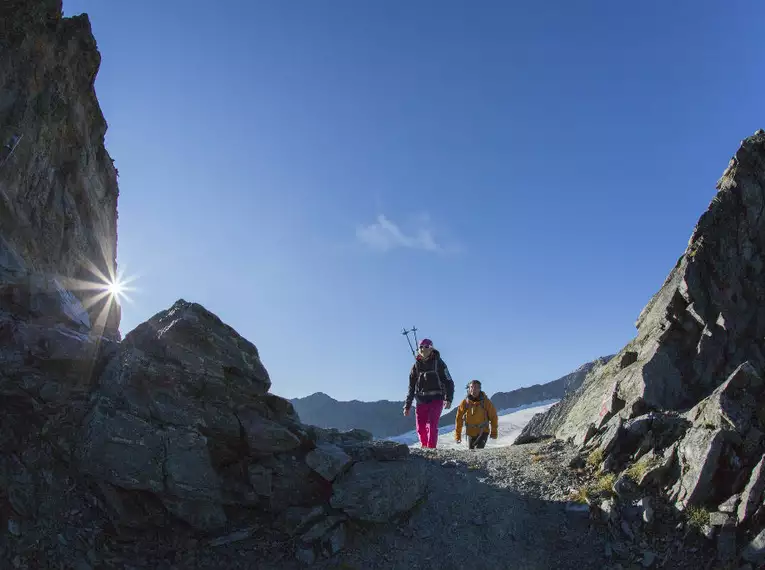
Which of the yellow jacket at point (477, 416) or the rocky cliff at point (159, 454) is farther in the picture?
the yellow jacket at point (477, 416)

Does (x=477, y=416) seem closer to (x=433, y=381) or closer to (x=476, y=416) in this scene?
(x=476, y=416)

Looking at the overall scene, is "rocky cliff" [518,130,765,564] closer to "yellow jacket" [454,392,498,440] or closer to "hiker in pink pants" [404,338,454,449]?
"yellow jacket" [454,392,498,440]

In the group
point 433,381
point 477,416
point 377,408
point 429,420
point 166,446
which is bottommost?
point 477,416

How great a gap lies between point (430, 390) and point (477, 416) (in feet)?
7.94

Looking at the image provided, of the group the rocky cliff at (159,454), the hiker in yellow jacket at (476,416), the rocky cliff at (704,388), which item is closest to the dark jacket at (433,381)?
the hiker in yellow jacket at (476,416)

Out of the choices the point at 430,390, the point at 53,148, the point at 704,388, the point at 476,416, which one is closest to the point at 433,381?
the point at 430,390

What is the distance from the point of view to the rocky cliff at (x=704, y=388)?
10.1 metres

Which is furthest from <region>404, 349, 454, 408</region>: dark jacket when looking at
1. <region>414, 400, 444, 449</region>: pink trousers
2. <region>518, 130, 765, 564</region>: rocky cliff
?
<region>518, 130, 765, 564</region>: rocky cliff

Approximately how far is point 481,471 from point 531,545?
3242 millimetres

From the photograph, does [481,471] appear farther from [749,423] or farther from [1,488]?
[1,488]

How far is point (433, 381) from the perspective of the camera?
56.9 ft

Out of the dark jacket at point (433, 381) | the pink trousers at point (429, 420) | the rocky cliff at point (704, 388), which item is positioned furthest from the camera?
the pink trousers at point (429, 420)

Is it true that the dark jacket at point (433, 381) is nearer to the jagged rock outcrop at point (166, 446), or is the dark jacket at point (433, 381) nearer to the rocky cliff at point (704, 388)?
the rocky cliff at point (704, 388)

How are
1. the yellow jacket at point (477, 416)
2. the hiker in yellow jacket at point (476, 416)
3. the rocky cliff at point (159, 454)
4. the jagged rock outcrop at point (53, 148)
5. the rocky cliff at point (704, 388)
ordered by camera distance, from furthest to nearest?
1. the yellow jacket at point (477, 416)
2. the hiker in yellow jacket at point (476, 416)
3. the jagged rock outcrop at point (53, 148)
4. the rocky cliff at point (704, 388)
5. the rocky cliff at point (159, 454)
